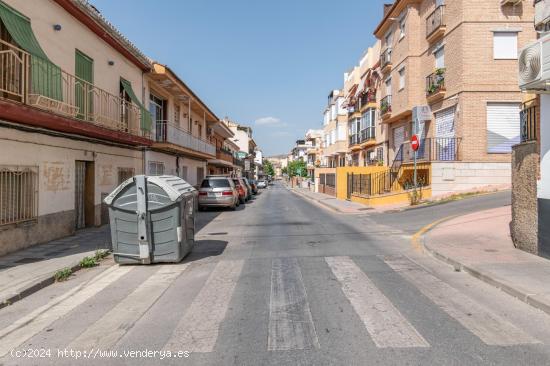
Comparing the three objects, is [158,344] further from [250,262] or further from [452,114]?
[452,114]

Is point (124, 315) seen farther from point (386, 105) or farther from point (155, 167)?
point (386, 105)

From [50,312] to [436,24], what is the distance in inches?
851

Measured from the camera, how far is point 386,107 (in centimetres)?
2689

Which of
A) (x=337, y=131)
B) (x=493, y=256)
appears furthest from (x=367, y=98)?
(x=493, y=256)

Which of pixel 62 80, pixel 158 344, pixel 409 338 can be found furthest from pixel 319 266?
pixel 62 80

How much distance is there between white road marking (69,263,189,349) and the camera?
160 inches

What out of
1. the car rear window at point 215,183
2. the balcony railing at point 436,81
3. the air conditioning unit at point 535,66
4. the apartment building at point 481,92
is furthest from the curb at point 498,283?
the balcony railing at point 436,81

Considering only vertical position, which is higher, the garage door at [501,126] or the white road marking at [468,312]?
the garage door at [501,126]

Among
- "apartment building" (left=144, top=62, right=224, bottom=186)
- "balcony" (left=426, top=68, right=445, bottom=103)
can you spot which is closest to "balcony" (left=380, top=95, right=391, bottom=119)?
"balcony" (left=426, top=68, right=445, bottom=103)

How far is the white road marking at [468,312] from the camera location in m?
4.05

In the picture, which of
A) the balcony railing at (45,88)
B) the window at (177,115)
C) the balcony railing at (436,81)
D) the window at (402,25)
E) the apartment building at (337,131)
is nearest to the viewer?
the balcony railing at (45,88)

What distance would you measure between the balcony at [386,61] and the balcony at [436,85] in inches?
209

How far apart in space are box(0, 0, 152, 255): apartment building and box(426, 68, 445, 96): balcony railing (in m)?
14.9

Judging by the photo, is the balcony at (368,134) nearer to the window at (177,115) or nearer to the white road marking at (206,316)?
the window at (177,115)
